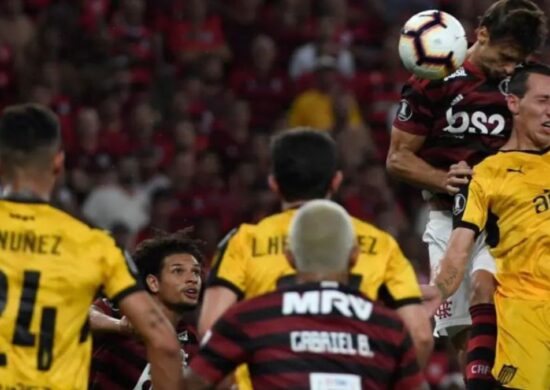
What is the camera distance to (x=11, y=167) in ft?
22.9

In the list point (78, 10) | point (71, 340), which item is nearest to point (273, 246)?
point (71, 340)

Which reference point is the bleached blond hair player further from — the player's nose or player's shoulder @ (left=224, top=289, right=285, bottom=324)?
the player's nose

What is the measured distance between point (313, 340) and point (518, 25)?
3.64 m

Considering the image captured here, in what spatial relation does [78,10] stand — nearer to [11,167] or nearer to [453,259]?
[453,259]

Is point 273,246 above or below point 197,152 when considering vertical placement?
above

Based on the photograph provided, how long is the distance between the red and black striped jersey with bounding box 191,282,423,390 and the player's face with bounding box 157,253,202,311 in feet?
8.13


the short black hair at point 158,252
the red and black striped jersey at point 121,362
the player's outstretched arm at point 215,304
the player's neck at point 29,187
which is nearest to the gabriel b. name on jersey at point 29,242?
the player's neck at point 29,187

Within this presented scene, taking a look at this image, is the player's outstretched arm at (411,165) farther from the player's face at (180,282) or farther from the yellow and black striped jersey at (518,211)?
the player's face at (180,282)

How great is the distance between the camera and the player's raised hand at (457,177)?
911 centimetres

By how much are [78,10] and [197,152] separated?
6.73 feet

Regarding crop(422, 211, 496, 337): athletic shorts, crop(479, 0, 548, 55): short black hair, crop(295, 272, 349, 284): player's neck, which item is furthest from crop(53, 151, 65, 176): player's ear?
crop(422, 211, 496, 337): athletic shorts

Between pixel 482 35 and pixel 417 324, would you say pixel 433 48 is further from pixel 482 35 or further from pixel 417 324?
pixel 417 324

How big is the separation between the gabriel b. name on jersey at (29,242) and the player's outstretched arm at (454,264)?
82.6 inches

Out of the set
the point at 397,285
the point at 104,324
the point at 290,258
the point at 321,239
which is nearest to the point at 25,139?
the point at 290,258
